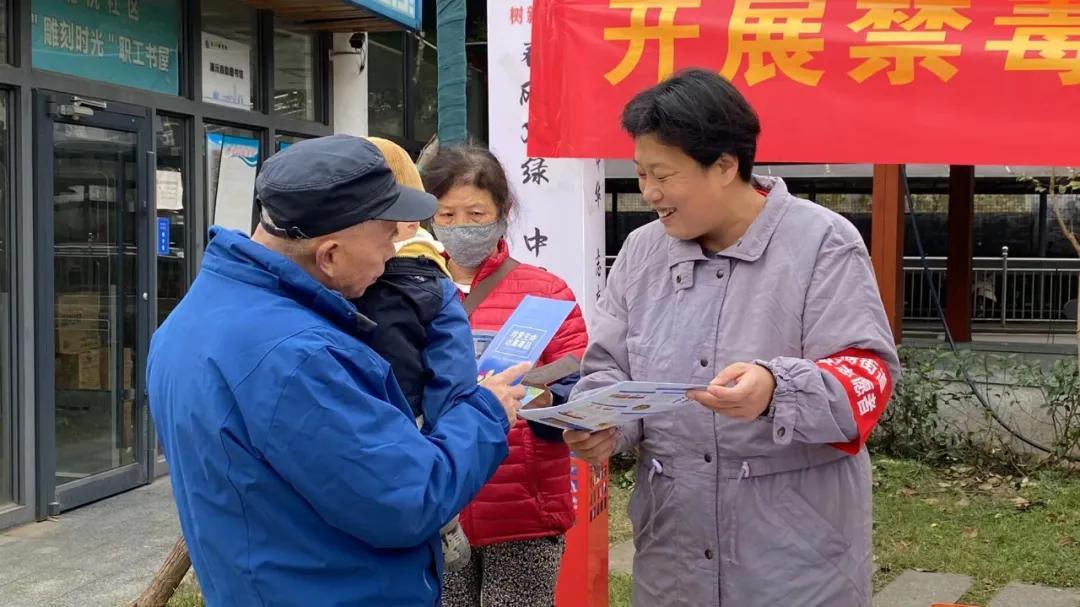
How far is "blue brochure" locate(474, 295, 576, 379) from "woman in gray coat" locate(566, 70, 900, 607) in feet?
0.76

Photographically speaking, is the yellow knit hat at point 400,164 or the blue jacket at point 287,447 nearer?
the blue jacket at point 287,447

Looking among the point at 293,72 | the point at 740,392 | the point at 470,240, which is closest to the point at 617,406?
the point at 740,392

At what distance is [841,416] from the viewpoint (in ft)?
7.07

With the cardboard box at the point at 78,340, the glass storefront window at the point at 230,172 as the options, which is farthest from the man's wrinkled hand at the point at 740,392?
the glass storefront window at the point at 230,172

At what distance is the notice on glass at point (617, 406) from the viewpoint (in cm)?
204

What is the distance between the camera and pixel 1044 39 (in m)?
3.41

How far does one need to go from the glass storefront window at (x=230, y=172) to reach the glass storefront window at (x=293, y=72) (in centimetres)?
46

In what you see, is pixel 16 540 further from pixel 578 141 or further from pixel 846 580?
pixel 846 580

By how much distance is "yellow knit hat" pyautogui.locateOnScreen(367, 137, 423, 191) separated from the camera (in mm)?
2211

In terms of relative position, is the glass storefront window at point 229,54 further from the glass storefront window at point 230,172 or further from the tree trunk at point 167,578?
the tree trunk at point 167,578

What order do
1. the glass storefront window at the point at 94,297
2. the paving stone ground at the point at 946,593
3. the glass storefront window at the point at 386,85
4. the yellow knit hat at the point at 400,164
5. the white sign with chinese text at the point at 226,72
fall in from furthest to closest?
the glass storefront window at the point at 386,85, the white sign with chinese text at the point at 226,72, the glass storefront window at the point at 94,297, the paving stone ground at the point at 946,593, the yellow knit hat at the point at 400,164

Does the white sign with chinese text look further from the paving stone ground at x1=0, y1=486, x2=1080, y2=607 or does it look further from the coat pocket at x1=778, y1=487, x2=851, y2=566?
the coat pocket at x1=778, y1=487, x2=851, y2=566

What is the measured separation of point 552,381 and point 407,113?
8.50m

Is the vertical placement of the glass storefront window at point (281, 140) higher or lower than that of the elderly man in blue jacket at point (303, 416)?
higher
